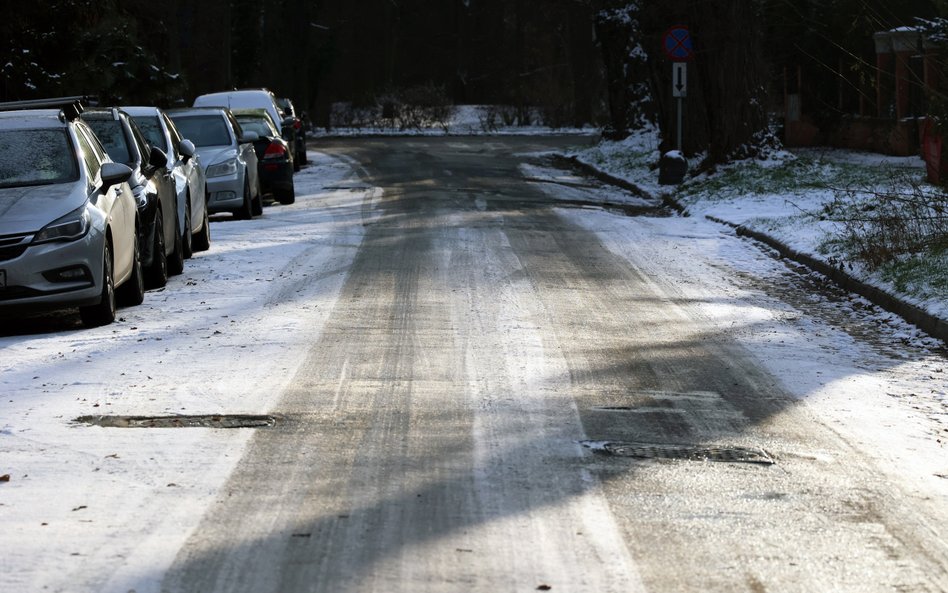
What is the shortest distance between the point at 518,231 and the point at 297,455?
37.7ft

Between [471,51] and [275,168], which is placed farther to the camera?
[471,51]

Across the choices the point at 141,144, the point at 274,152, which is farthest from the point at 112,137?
the point at 274,152

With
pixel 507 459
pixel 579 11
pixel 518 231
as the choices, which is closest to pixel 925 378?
pixel 507 459

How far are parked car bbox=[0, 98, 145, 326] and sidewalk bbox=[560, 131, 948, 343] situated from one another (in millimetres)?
6261

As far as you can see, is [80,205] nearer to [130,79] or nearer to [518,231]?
[518,231]

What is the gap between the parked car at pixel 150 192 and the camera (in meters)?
13.0

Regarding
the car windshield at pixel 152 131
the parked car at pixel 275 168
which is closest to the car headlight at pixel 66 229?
the car windshield at pixel 152 131

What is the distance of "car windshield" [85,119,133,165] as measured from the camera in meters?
14.2

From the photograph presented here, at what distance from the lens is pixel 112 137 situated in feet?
47.3

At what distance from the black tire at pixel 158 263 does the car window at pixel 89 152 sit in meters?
1.02

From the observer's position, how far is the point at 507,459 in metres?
6.68

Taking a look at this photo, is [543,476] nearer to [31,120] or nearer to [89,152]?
[89,152]

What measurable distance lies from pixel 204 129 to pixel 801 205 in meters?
8.50

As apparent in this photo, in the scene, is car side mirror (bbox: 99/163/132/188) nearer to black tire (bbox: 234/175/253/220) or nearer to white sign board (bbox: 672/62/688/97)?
black tire (bbox: 234/175/253/220)
